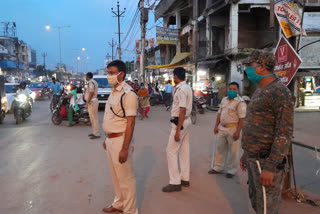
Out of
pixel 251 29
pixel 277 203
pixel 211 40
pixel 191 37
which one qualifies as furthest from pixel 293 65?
pixel 191 37

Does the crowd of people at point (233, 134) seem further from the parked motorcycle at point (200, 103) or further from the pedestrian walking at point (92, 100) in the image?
the parked motorcycle at point (200, 103)

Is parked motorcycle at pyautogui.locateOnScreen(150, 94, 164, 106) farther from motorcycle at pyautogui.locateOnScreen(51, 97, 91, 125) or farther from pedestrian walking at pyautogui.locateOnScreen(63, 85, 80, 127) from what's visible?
pedestrian walking at pyautogui.locateOnScreen(63, 85, 80, 127)

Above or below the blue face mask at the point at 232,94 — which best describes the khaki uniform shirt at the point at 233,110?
below

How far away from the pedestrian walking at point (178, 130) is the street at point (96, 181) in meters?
→ 0.25

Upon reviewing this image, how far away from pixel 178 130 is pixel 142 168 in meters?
1.70

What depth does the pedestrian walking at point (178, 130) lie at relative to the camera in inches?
154

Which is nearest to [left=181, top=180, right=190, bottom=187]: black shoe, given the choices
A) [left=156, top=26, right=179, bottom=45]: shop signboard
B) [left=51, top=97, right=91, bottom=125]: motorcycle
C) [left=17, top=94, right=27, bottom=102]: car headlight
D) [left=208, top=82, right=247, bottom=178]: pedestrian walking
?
[left=208, top=82, right=247, bottom=178]: pedestrian walking

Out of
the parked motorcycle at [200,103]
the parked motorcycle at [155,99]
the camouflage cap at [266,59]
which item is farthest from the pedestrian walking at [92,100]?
the parked motorcycle at [155,99]

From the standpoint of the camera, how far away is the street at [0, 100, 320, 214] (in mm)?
3621

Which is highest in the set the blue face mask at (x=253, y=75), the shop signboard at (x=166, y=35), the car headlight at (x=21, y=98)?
the shop signboard at (x=166, y=35)

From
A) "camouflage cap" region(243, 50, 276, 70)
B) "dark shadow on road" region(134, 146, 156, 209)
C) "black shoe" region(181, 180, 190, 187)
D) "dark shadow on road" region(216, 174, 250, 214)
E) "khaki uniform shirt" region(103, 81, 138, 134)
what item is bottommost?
"dark shadow on road" region(216, 174, 250, 214)

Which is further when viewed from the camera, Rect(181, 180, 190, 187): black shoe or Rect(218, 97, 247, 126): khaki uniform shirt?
Rect(218, 97, 247, 126): khaki uniform shirt

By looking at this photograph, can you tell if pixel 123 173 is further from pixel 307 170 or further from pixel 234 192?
pixel 307 170

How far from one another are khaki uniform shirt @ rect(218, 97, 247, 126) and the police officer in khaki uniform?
7.16ft
